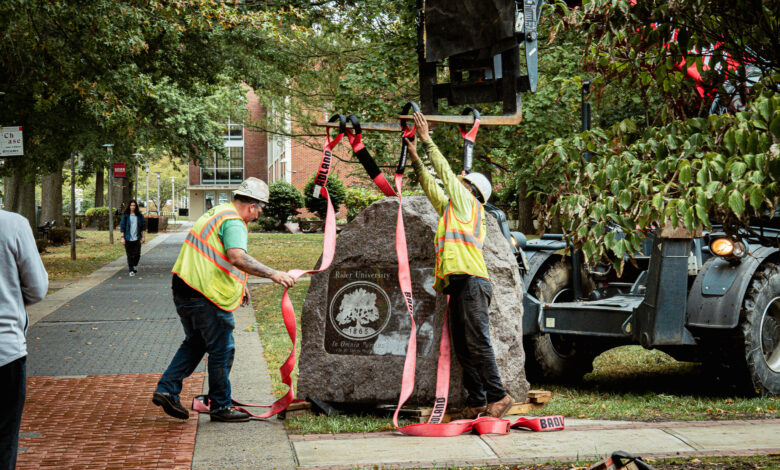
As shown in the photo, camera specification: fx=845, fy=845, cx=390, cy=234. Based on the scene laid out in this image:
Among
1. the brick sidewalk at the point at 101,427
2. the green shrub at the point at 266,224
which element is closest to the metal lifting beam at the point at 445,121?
the brick sidewalk at the point at 101,427

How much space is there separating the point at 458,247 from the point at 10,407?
3115 millimetres

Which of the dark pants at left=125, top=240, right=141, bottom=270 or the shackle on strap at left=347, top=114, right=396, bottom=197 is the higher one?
the shackle on strap at left=347, top=114, right=396, bottom=197

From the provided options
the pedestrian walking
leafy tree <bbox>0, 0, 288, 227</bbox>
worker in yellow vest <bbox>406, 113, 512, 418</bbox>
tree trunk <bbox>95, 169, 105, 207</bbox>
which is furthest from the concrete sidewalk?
tree trunk <bbox>95, 169, 105, 207</bbox>

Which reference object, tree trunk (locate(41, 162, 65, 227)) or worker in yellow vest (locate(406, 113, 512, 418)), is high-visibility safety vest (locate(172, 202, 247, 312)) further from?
tree trunk (locate(41, 162, 65, 227))

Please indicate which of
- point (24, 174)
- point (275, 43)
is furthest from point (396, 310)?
point (24, 174)

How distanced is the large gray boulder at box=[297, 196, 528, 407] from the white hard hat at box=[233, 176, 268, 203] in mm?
724

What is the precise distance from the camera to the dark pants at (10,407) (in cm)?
390

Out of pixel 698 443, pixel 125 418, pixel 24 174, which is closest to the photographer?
pixel 698 443

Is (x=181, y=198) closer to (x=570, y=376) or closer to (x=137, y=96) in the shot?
(x=137, y=96)

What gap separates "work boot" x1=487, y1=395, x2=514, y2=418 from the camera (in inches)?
236

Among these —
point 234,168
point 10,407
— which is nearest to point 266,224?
point 234,168

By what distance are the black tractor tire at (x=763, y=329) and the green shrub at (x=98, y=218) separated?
4834cm

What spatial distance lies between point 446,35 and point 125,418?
3.71 m

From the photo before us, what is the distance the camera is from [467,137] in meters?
6.08
